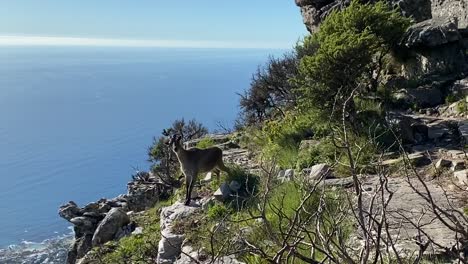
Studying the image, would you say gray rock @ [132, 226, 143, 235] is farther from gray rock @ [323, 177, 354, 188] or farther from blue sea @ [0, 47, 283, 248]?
blue sea @ [0, 47, 283, 248]

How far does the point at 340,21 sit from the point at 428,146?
16.3 ft

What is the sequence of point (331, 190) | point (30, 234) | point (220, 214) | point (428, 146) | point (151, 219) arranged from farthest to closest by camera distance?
point (30, 234) < point (151, 219) < point (428, 146) < point (220, 214) < point (331, 190)

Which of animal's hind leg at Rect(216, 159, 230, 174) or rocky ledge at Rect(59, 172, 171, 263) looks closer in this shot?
animal's hind leg at Rect(216, 159, 230, 174)

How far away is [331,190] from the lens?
329 inches

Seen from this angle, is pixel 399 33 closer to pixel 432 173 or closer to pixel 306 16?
pixel 432 173

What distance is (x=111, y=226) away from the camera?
1330cm

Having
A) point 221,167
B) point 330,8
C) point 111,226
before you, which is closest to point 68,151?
point 330,8

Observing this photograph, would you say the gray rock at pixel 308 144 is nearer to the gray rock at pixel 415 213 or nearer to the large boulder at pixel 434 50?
the gray rock at pixel 415 213

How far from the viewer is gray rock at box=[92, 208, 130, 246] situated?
13234 millimetres

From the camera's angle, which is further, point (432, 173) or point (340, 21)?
point (340, 21)

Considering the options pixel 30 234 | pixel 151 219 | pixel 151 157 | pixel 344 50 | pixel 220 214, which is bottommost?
pixel 30 234

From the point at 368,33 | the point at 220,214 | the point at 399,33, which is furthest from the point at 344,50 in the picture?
the point at 220,214

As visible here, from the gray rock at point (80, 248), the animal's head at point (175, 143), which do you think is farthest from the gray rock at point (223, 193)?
the gray rock at point (80, 248)

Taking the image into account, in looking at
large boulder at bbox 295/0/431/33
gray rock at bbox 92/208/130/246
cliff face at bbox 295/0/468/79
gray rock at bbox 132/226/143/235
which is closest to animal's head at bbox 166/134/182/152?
gray rock at bbox 132/226/143/235
